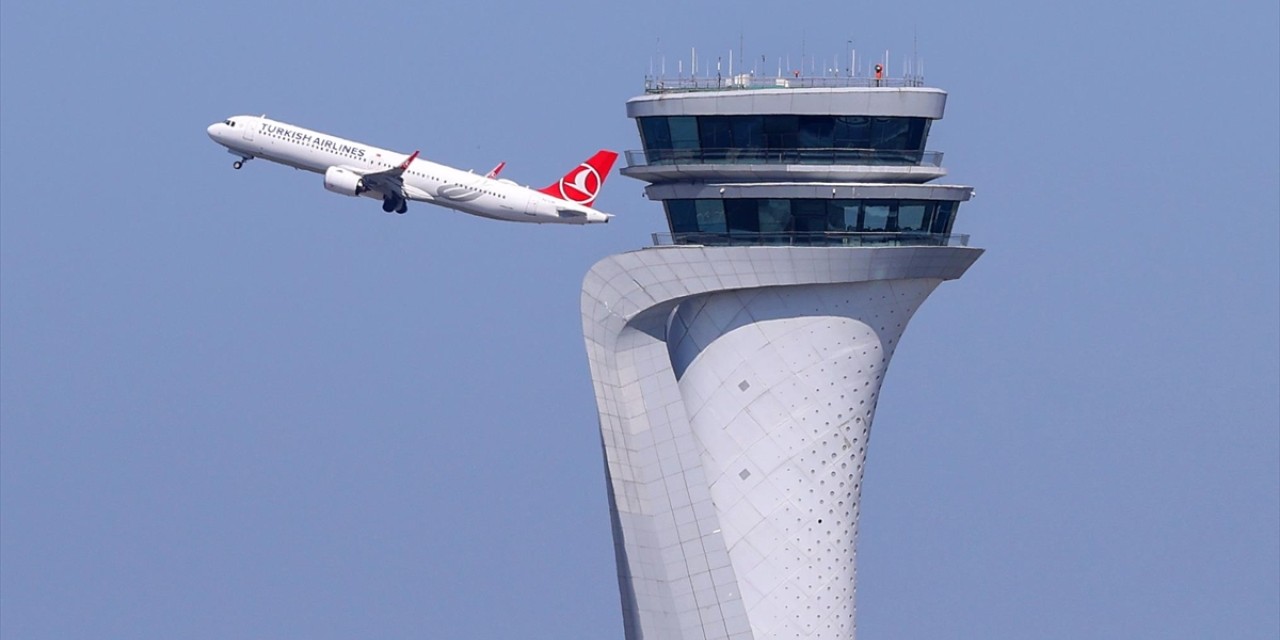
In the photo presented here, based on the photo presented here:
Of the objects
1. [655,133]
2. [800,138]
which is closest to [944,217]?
[800,138]

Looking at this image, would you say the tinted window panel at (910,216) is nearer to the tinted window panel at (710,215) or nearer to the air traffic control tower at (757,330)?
the air traffic control tower at (757,330)

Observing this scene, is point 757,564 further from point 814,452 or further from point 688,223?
point 688,223

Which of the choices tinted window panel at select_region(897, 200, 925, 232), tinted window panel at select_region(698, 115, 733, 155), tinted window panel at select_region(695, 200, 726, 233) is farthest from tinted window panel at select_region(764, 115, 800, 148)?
tinted window panel at select_region(897, 200, 925, 232)

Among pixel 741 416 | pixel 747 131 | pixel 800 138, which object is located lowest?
pixel 741 416

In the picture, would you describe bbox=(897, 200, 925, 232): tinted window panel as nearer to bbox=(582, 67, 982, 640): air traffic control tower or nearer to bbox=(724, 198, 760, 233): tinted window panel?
bbox=(582, 67, 982, 640): air traffic control tower

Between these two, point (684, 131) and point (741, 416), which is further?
point (741, 416)

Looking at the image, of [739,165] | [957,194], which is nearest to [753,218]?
[739,165]

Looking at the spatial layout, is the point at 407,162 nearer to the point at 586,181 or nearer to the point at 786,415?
A: the point at 586,181

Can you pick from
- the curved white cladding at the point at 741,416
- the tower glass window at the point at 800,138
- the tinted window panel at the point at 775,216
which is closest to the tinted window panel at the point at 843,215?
the curved white cladding at the point at 741,416
